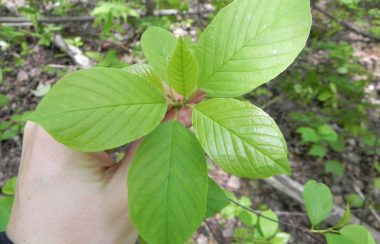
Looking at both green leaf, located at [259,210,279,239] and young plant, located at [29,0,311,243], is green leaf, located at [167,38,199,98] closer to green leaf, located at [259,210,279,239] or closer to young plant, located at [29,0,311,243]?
young plant, located at [29,0,311,243]

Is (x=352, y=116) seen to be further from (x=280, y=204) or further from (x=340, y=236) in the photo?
(x=340, y=236)

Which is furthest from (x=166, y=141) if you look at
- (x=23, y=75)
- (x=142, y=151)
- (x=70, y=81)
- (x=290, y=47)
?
(x=23, y=75)

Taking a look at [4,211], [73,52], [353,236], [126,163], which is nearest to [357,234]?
[353,236]

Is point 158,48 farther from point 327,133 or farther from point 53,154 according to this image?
point 327,133

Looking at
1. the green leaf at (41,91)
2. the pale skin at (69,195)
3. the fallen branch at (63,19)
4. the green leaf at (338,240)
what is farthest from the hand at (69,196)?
the fallen branch at (63,19)

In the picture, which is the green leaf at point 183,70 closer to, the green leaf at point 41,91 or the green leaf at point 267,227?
the green leaf at point 267,227

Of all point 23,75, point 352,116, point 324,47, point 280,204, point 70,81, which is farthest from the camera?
point 23,75
